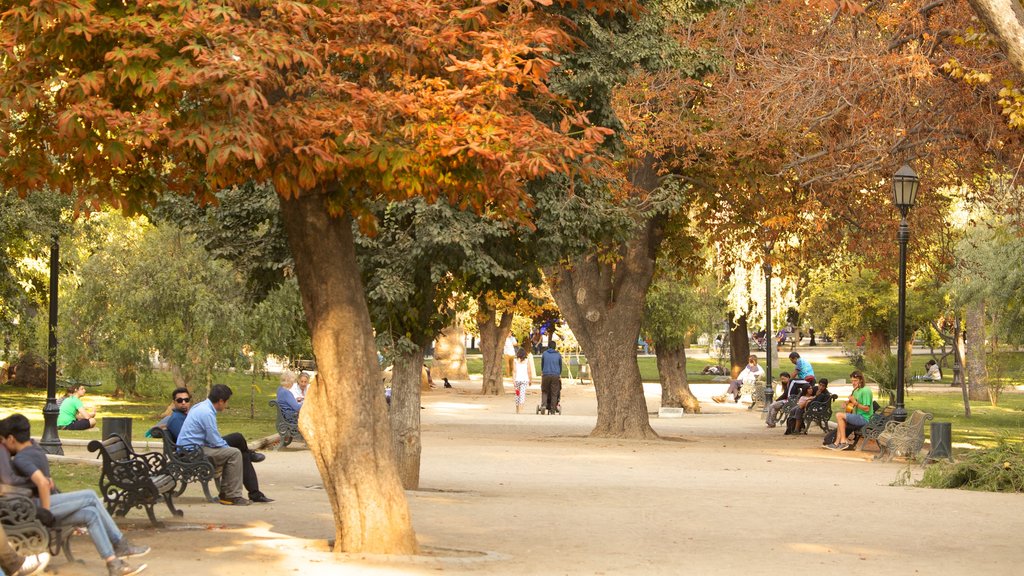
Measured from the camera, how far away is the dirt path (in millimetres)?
10383

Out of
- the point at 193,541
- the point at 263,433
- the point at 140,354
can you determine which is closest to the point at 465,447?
the point at 263,433

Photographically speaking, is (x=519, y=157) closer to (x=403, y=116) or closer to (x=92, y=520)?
(x=403, y=116)

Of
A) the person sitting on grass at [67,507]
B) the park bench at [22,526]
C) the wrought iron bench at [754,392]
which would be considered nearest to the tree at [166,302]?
the wrought iron bench at [754,392]

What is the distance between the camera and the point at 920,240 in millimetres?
25719

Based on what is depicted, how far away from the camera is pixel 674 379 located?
37656mm

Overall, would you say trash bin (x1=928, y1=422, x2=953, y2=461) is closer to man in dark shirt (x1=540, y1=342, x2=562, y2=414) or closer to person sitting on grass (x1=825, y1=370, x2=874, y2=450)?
person sitting on grass (x1=825, y1=370, x2=874, y2=450)

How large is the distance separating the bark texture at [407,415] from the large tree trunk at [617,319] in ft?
31.6

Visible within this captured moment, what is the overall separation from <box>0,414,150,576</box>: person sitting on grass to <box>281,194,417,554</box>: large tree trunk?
1.53 m

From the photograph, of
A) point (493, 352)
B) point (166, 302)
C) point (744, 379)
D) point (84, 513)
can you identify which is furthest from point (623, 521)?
point (493, 352)

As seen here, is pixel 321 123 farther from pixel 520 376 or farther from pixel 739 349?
pixel 739 349

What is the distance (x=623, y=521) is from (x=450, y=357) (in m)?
39.4

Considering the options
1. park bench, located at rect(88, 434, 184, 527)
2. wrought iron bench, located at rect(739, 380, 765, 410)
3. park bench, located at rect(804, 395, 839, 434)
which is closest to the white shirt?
wrought iron bench, located at rect(739, 380, 765, 410)

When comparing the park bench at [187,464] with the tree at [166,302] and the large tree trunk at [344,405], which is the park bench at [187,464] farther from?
the tree at [166,302]

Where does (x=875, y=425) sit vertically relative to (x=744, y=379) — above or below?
below
